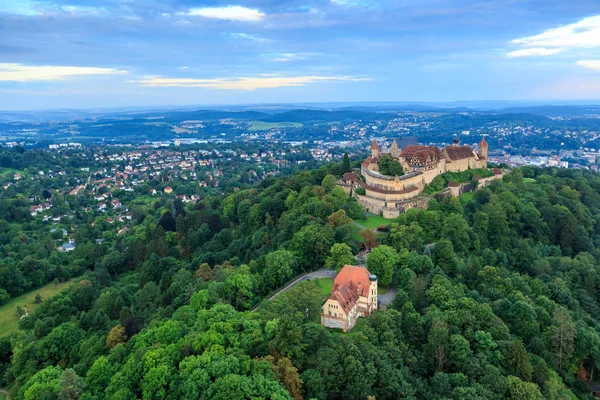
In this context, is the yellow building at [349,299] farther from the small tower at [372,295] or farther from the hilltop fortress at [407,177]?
→ the hilltop fortress at [407,177]

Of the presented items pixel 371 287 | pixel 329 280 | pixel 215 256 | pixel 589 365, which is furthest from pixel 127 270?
pixel 589 365

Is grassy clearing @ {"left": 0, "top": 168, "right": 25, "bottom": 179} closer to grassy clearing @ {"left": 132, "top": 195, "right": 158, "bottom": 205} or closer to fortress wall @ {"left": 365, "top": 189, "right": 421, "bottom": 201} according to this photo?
grassy clearing @ {"left": 132, "top": 195, "right": 158, "bottom": 205}

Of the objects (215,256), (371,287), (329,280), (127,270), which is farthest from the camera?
(127,270)

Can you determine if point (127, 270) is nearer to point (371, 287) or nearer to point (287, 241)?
point (287, 241)

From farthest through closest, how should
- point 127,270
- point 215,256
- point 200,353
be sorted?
1. point 127,270
2. point 215,256
3. point 200,353

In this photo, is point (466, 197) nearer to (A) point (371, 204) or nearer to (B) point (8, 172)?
(A) point (371, 204)

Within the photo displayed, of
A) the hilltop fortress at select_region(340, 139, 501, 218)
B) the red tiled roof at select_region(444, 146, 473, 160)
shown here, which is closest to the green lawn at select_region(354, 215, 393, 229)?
the hilltop fortress at select_region(340, 139, 501, 218)
